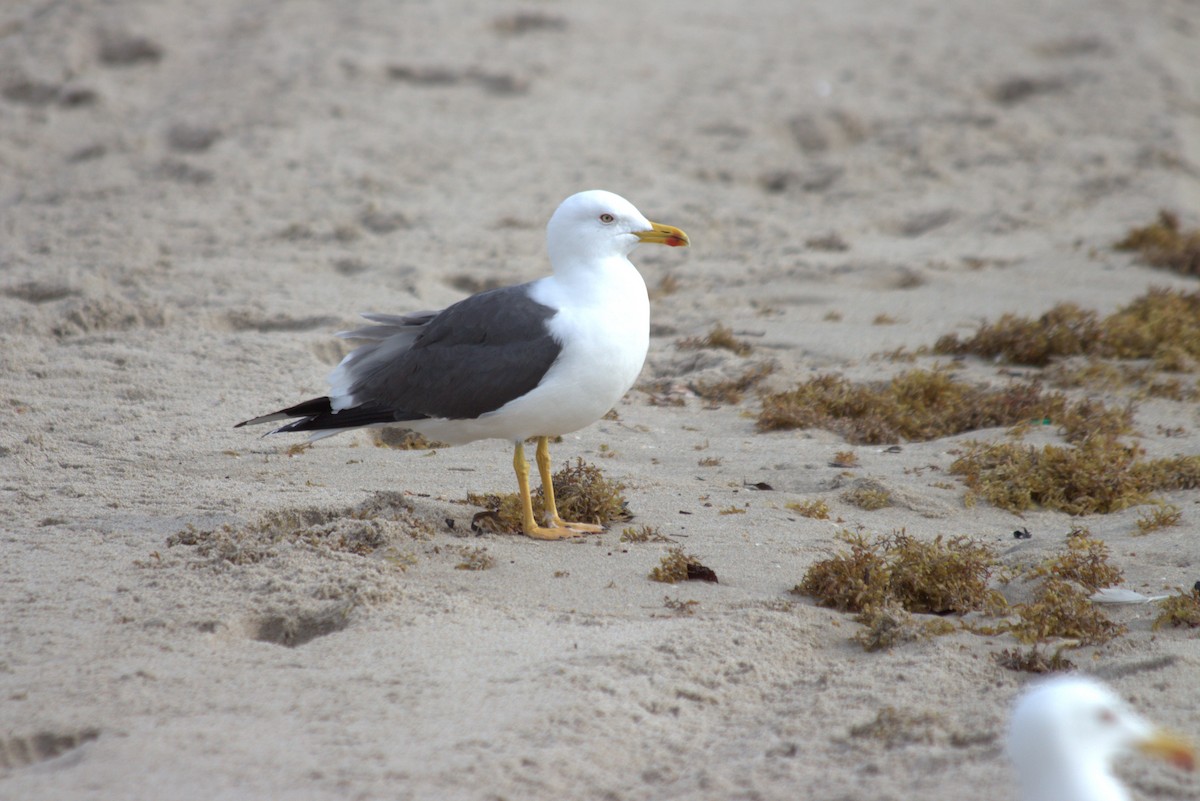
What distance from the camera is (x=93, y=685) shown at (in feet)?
11.4

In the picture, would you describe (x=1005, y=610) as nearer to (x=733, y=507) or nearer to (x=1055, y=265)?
(x=733, y=507)

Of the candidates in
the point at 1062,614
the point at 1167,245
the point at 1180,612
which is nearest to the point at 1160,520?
the point at 1180,612

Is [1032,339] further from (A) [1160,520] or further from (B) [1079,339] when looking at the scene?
(A) [1160,520]

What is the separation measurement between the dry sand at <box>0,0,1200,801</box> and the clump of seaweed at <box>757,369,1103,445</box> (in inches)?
6.7

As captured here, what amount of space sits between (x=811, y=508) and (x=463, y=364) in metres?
1.55

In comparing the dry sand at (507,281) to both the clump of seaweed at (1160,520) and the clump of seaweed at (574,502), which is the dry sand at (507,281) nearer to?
the clump of seaweed at (1160,520)

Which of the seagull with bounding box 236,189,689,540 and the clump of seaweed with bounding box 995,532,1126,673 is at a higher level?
the seagull with bounding box 236,189,689,540

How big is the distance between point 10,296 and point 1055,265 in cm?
697

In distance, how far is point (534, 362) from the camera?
15.5 feet

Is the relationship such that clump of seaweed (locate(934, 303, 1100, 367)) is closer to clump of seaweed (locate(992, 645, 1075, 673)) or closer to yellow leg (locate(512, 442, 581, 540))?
yellow leg (locate(512, 442, 581, 540))

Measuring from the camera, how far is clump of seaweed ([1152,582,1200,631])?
396 cm

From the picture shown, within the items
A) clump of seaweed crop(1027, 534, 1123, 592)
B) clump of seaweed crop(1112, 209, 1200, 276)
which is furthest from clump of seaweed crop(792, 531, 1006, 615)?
clump of seaweed crop(1112, 209, 1200, 276)

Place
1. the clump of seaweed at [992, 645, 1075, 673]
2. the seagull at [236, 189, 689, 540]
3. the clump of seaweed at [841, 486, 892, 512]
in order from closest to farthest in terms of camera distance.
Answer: the clump of seaweed at [992, 645, 1075, 673], the seagull at [236, 189, 689, 540], the clump of seaweed at [841, 486, 892, 512]

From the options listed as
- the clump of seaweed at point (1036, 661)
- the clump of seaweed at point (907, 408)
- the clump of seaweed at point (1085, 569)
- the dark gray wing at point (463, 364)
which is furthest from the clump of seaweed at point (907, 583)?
the clump of seaweed at point (907, 408)
